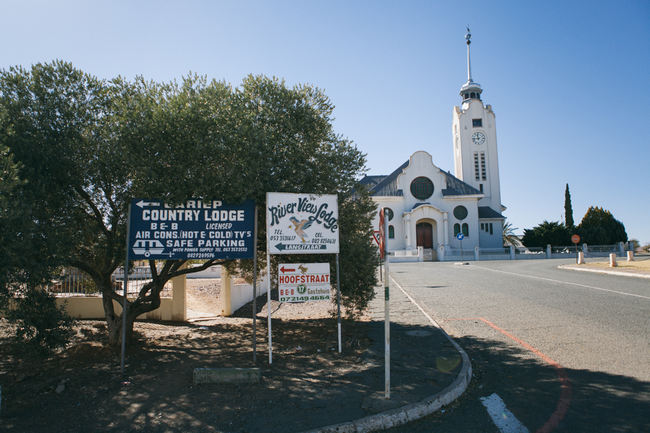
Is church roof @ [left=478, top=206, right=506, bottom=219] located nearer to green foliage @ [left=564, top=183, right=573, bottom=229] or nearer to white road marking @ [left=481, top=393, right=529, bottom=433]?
green foliage @ [left=564, top=183, right=573, bottom=229]

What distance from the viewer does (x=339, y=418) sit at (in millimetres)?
4301

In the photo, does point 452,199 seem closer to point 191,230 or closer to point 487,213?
point 487,213

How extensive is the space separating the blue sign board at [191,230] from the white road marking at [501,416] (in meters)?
4.27

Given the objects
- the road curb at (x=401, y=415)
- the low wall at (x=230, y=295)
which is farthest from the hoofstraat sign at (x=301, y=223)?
the low wall at (x=230, y=295)

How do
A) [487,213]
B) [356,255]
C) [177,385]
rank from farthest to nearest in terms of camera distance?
[487,213], [356,255], [177,385]

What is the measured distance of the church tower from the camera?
189 ft

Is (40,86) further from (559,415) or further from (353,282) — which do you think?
(559,415)

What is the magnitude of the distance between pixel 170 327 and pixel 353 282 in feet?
16.9

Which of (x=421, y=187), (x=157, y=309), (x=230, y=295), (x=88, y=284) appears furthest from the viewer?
(x=421, y=187)

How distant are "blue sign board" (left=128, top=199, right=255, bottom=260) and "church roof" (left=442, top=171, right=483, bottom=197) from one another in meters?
49.1

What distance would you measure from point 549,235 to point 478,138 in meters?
16.8

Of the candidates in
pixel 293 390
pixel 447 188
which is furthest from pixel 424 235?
pixel 293 390

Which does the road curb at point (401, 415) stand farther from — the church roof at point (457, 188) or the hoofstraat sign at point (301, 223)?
the church roof at point (457, 188)

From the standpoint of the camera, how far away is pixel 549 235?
5288cm
